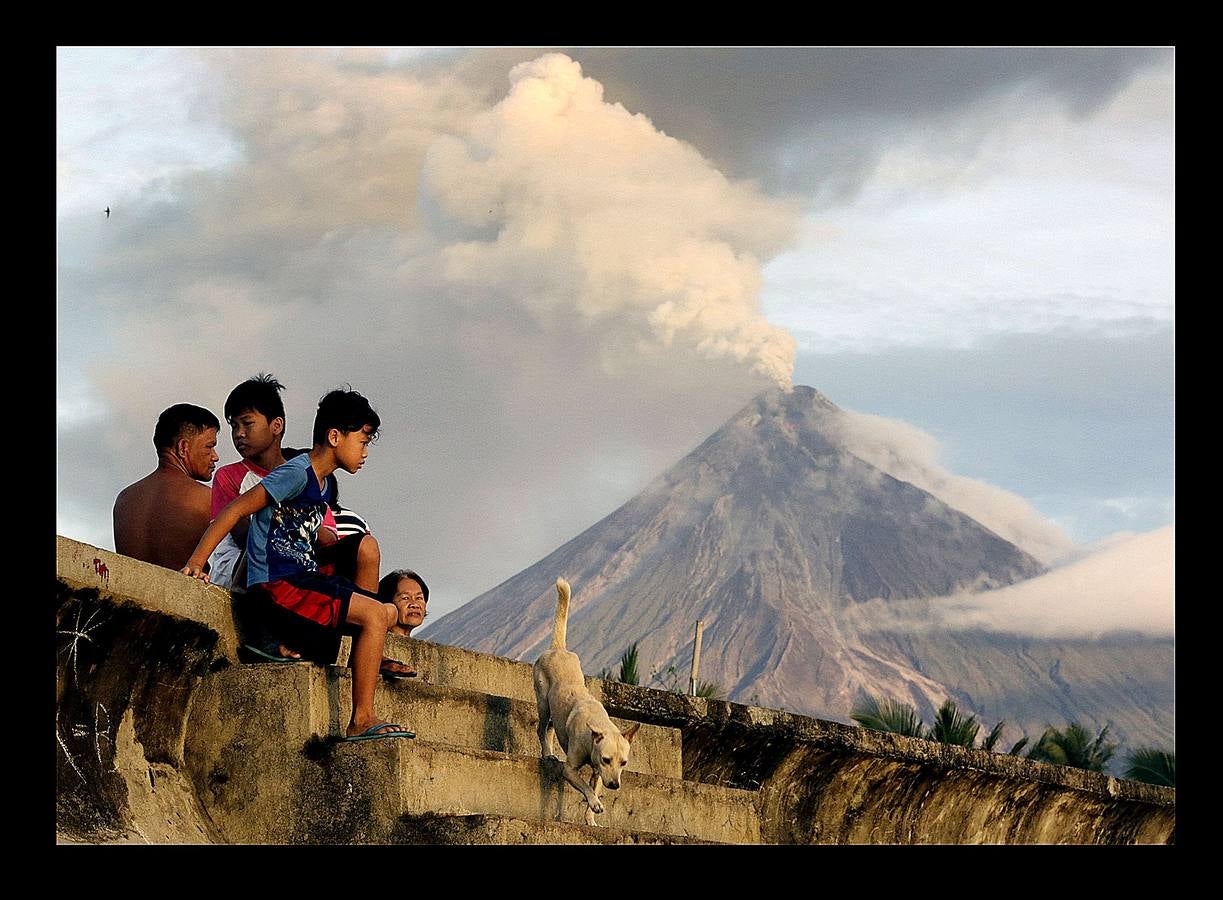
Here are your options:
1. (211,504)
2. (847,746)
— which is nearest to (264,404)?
(211,504)

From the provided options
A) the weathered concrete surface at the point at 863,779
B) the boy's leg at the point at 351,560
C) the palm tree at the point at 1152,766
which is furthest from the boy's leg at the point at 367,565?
the palm tree at the point at 1152,766

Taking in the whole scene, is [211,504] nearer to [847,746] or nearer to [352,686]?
[352,686]

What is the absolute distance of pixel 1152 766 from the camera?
4272 centimetres

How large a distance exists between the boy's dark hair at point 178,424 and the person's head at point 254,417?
178mm

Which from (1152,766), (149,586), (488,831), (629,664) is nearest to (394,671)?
(149,586)

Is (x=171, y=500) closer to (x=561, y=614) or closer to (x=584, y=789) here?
(x=561, y=614)

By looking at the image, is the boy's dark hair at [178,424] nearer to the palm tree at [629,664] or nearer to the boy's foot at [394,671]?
the boy's foot at [394,671]

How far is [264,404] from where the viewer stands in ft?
28.7

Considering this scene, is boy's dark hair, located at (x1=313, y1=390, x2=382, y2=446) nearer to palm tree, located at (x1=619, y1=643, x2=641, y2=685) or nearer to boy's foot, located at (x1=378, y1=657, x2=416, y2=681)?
boy's foot, located at (x1=378, y1=657, x2=416, y2=681)

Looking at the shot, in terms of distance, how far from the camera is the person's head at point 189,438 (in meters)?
8.48

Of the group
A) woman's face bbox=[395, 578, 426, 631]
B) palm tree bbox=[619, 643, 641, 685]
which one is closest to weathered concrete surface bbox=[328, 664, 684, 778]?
woman's face bbox=[395, 578, 426, 631]

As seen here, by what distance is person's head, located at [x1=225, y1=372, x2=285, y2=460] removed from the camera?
868cm

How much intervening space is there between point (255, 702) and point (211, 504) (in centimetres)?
130

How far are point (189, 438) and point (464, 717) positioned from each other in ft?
5.93
